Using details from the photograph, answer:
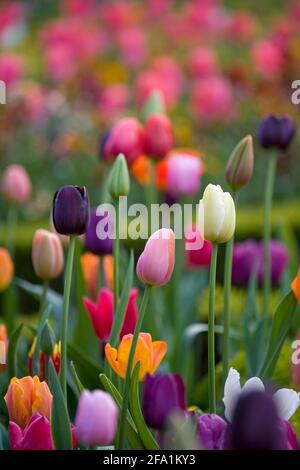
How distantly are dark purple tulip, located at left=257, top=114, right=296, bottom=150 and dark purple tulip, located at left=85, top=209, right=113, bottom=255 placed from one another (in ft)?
1.27

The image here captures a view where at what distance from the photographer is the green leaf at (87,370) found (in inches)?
65.3

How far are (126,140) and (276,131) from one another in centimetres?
35

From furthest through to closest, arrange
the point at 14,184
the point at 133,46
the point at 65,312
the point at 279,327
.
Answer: the point at 133,46
the point at 14,184
the point at 279,327
the point at 65,312

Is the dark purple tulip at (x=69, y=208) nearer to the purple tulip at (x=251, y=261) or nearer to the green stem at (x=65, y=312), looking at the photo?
the green stem at (x=65, y=312)

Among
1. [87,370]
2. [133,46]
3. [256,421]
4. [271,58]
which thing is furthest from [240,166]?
[133,46]

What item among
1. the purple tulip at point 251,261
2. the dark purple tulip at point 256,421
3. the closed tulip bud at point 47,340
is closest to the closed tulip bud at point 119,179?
the closed tulip bud at point 47,340

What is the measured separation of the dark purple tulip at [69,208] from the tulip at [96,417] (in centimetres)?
45

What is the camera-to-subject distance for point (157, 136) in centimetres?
215

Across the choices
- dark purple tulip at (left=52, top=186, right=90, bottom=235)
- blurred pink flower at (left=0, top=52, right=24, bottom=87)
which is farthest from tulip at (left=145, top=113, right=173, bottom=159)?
blurred pink flower at (left=0, top=52, right=24, bottom=87)

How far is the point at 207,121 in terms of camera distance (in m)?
5.07

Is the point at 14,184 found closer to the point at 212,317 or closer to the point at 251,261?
the point at 251,261
